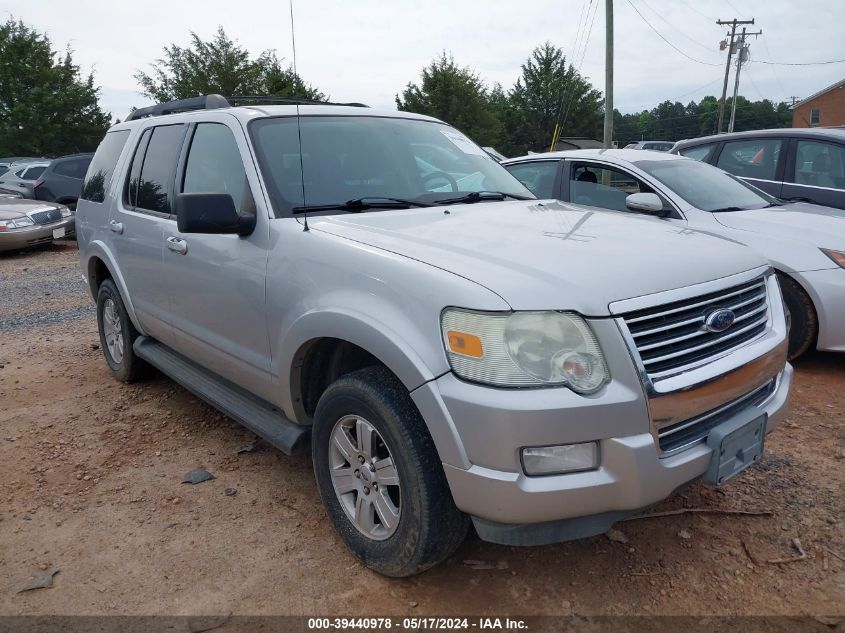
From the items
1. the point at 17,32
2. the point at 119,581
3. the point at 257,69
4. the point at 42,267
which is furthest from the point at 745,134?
the point at 17,32

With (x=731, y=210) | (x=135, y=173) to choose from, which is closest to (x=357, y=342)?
(x=135, y=173)

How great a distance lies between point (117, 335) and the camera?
Answer: 4961 millimetres

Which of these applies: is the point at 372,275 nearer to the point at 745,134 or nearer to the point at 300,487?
the point at 300,487

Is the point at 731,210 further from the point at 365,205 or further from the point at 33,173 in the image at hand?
the point at 33,173

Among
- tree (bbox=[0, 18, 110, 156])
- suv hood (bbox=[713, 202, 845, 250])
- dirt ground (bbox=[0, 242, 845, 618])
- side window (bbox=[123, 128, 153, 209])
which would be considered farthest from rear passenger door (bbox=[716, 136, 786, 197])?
tree (bbox=[0, 18, 110, 156])

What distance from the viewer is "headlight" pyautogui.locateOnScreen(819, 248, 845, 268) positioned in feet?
15.2

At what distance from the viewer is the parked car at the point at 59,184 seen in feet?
45.5

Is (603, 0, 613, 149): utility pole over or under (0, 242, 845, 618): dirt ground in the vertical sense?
over

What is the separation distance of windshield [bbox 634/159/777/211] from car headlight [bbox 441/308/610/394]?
363cm

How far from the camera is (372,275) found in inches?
96.9

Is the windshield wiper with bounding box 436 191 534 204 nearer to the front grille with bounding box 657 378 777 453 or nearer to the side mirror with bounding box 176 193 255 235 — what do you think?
the side mirror with bounding box 176 193 255 235

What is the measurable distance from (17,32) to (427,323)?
33071mm

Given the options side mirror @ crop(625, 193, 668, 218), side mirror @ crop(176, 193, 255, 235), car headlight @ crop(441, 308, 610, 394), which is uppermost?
side mirror @ crop(176, 193, 255, 235)

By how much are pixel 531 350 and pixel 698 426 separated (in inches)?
27.5
